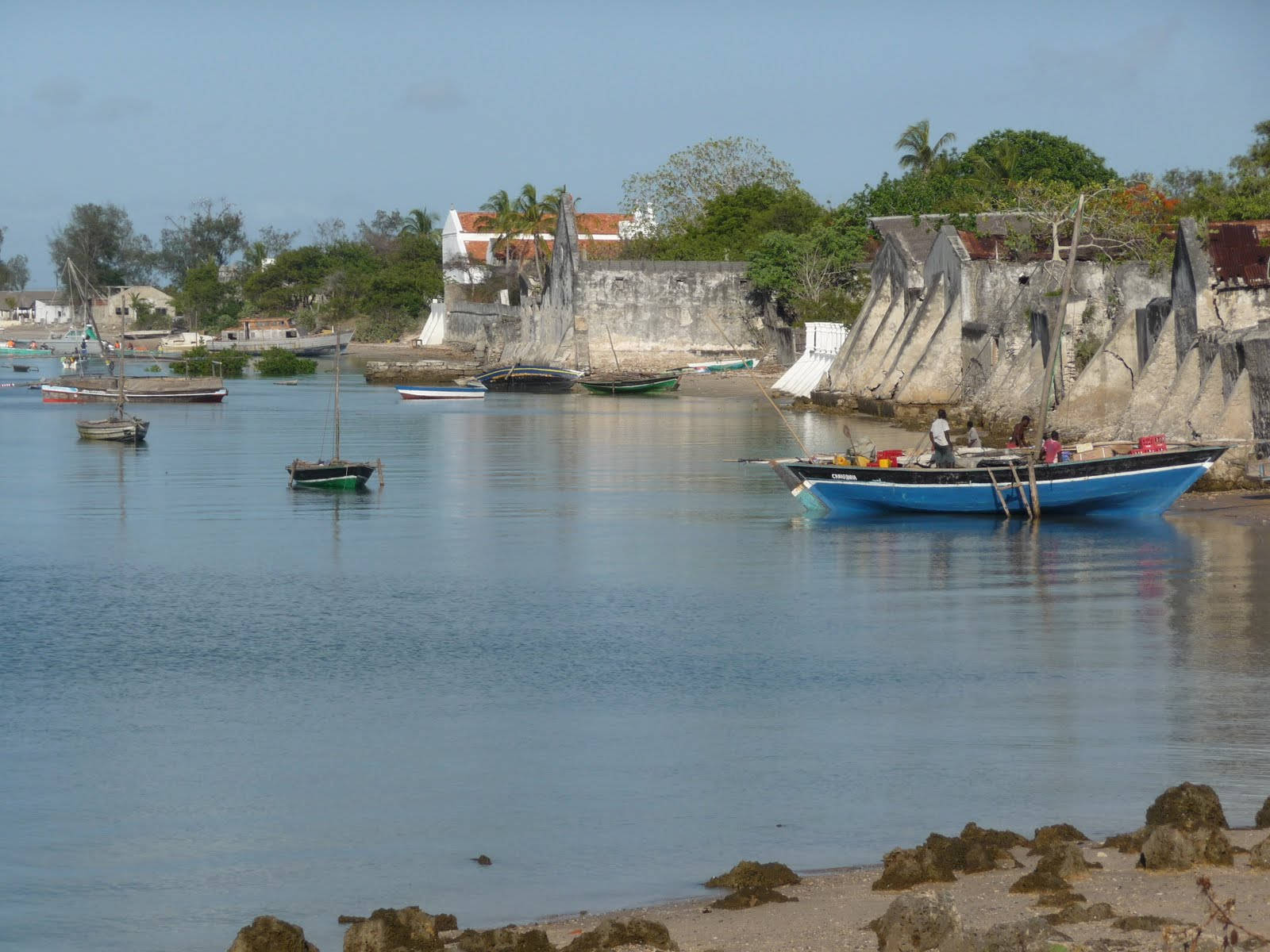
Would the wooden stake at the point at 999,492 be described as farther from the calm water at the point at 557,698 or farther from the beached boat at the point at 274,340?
the beached boat at the point at 274,340

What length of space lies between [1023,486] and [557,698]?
12.9m

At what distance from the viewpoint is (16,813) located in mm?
10828

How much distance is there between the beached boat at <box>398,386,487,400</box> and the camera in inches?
2618

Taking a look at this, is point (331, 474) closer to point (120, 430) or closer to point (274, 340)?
point (120, 430)

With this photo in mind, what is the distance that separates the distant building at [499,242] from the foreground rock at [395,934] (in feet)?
272

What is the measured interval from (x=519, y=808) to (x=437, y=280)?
329ft

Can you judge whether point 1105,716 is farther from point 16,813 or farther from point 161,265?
point 161,265

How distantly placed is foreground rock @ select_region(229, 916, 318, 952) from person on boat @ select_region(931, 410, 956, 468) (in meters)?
18.9

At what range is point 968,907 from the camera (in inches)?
310

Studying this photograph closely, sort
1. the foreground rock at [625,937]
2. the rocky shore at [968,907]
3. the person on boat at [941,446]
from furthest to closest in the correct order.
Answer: the person on boat at [941,446], the foreground rock at [625,937], the rocky shore at [968,907]

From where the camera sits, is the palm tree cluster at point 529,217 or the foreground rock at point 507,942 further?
the palm tree cluster at point 529,217

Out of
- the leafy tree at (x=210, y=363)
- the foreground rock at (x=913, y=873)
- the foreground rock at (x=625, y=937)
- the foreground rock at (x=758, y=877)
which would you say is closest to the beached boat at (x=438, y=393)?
the leafy tree at (x=210, y=363)

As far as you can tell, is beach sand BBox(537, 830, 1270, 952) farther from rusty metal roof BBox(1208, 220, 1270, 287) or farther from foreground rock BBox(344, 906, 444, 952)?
rusty metal roof BBox(1208, 220, 1270, 287)

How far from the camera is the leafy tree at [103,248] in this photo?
147250 mm
